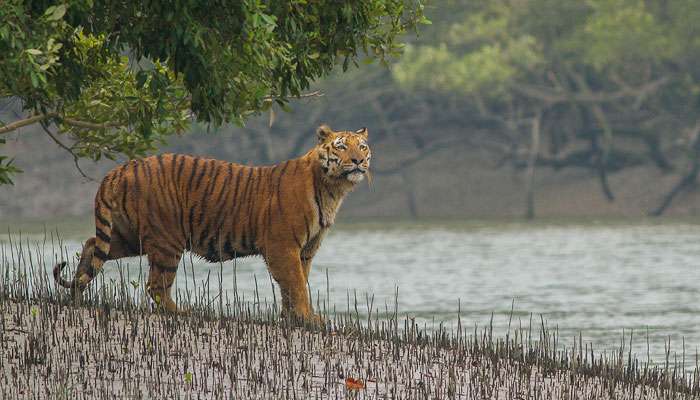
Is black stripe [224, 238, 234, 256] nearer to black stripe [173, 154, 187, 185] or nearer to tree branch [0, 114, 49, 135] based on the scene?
black stripe [173, 154, 187, 185]

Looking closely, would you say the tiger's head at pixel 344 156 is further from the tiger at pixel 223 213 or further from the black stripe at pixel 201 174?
the black stripe at pixel 201 174

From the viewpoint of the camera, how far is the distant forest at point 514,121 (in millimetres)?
51688

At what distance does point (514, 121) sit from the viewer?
2116 inches

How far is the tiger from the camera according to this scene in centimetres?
1244

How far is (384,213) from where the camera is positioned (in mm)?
55688

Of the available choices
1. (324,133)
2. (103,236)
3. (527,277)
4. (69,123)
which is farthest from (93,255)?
(527,277)

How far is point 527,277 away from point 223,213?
590 inches

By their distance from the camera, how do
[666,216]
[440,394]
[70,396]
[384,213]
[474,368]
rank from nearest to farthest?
[70,396], [440,394], [474,368], [666,216], [384,213]

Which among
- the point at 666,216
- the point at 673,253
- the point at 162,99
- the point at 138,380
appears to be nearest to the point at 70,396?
the point at 138,380

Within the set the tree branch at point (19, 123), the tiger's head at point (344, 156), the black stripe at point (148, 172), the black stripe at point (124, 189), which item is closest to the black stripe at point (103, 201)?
the black stripe at point (124, 189)

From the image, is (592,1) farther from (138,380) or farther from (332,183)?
(138,380)

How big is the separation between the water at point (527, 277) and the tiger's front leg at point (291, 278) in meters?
0.51

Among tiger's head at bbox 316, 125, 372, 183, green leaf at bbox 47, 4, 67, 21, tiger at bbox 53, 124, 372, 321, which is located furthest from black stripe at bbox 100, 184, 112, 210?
green leaf at bbox 47, 4, 67, 21

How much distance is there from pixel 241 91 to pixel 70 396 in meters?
2.63
